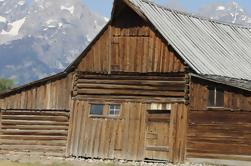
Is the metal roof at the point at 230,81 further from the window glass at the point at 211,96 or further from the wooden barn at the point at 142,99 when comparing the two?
the window glass at the point at 211,96

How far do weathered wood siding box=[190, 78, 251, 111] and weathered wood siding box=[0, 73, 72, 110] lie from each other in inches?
263

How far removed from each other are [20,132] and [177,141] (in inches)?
344

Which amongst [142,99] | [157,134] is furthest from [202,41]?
[157,134]

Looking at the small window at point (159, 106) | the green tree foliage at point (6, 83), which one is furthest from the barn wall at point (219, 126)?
the green tree foliage at point (6, 83)

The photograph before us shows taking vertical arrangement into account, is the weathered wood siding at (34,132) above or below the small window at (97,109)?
below

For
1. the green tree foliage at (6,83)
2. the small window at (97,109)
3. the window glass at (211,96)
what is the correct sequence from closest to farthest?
the window glass at (211,96), the small window at (97,109), the green tree foliage at (6,83)

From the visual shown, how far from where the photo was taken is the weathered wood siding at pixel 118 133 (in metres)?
29.4

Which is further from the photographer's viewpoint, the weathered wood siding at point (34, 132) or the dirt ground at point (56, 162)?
the weathered wood siding at point (34, 132)

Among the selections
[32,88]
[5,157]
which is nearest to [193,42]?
[32,88]

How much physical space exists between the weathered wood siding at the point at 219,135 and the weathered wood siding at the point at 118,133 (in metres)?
0.51

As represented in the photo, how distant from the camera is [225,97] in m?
27.9

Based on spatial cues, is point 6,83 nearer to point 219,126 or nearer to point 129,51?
point 129,51

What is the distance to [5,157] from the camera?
32.2 meters

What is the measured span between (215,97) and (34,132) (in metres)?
10.0
